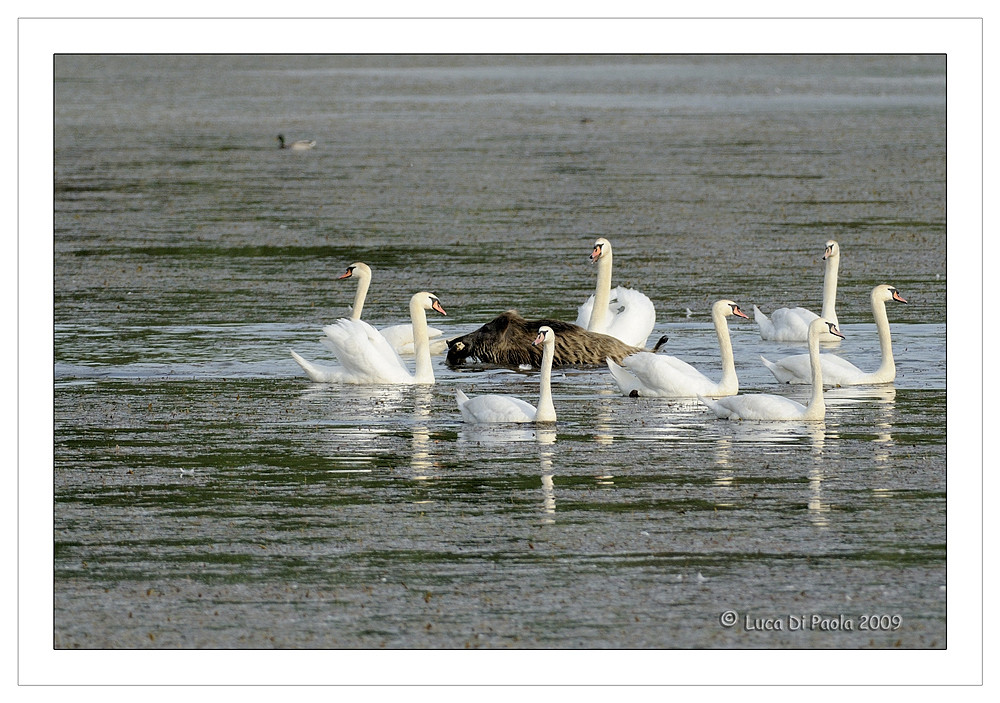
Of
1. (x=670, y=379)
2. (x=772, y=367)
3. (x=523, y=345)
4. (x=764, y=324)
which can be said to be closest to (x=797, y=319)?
(x=764, y=324)

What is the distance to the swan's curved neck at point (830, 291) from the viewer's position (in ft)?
49.6

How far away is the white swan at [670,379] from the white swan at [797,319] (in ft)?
6.45

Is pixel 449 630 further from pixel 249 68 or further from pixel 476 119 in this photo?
pixel 249 68

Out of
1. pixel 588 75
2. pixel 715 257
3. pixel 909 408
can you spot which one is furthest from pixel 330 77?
pixel 909 408

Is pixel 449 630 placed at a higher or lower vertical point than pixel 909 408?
→ lower

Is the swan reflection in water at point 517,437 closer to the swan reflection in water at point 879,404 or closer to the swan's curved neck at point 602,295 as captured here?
the swan reflection in water at point 879,404

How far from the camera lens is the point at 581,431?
1130cm

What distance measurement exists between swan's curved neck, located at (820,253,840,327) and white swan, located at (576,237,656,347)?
4.87 ft

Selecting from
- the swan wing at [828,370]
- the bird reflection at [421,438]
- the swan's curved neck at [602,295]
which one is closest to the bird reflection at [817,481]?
the swan wing at [828,370]

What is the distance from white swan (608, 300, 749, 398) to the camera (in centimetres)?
1240

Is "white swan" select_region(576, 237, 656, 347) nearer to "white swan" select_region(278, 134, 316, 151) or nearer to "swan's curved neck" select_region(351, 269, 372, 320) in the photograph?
"swan's curved neck" select_region(351, 269, 372, 320)

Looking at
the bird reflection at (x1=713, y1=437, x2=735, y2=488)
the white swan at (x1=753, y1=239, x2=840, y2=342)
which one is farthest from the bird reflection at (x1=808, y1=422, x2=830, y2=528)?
the white swan at (x1=753, y1=239, x2=840, y2=342)

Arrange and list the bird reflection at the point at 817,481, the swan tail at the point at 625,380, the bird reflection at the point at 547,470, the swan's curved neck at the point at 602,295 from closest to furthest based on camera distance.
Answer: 1. the bird reflection at the point at 817,481
2. the bird reflection at the point at 547,470
3. the swan tail at the point at 625,380
4. the swan's curved neck at the point at 602,295
